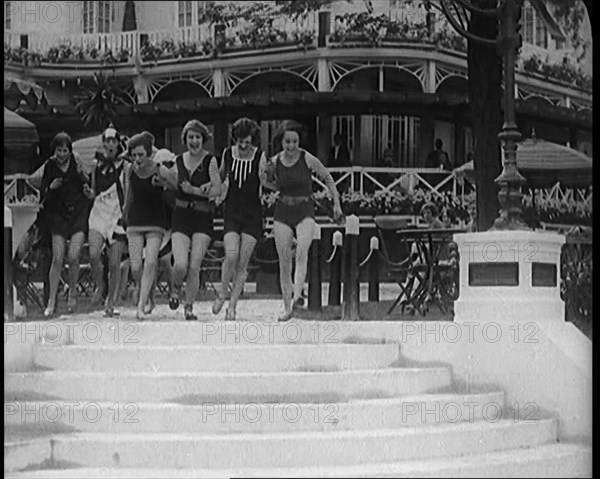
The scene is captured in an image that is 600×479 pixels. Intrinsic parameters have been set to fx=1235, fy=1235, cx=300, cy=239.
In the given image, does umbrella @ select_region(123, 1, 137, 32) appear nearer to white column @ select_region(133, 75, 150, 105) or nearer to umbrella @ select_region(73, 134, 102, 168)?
white column @ select_region(133, 75, 150, 105)

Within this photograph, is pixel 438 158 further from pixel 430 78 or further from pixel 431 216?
pixel 430 78

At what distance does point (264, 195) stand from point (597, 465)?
11.1 feet

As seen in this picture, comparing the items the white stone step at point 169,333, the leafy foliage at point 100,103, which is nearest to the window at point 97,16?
the leafy foliage at point 100,103

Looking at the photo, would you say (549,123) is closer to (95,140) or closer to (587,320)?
(587,320)

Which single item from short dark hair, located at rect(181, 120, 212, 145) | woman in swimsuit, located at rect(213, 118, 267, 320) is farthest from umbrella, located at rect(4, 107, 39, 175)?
woman in swimsuit, located at rect(213, 118, 267, 320)

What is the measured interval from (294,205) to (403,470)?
9.09 feet

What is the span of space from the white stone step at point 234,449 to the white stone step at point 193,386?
514 mm

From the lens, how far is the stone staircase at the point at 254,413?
27.0 ft

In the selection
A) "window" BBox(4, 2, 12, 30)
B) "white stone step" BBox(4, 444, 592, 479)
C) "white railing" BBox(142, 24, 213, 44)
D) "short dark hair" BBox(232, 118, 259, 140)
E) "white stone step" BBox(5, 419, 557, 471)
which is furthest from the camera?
"white railing" BBox(142, 24, 213, 44)

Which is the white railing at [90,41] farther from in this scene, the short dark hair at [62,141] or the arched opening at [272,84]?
the arched opening at [272,84]

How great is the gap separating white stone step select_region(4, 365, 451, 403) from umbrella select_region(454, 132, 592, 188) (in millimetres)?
2168

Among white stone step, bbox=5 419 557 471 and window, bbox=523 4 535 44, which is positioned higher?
window, bbox=523 4 535 44

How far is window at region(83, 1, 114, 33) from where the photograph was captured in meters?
Result: 10.4

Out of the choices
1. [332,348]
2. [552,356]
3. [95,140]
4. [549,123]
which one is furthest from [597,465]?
[95,140]
